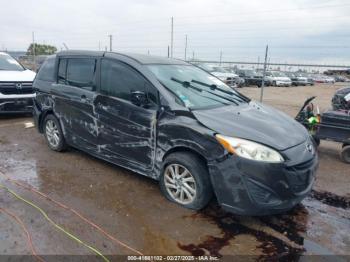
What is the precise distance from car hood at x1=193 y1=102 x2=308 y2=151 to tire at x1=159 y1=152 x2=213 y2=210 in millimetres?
445

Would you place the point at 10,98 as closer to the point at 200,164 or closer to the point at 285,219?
the point at 200,164

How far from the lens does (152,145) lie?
4.09m

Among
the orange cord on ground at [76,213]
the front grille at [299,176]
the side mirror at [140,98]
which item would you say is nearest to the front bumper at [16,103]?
the orange cord on ground at [76,213]

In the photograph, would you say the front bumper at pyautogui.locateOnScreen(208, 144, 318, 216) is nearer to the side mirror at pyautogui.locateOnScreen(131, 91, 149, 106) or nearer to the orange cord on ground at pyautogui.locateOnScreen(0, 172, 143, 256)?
the orange cord on ground at pyautogui.locateOnScreen(0, 172, 143, 256)

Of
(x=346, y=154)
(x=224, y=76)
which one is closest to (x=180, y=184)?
(x=346, y=154)

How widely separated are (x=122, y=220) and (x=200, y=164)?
3.35ft

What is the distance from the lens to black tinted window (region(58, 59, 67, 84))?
5.44 m

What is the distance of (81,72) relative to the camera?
510 centimetres

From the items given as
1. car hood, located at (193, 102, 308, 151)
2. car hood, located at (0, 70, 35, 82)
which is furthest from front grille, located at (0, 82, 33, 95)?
car hood, located at (193, 102, 308, 151)

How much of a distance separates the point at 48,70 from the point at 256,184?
13.6 ft

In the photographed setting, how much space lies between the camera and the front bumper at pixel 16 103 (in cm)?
816

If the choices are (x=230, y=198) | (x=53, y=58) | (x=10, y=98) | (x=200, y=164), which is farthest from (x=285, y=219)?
(x=10, y=98)

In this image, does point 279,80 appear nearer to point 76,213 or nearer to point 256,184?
point 256,184

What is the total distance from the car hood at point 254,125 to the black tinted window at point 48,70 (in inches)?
120
